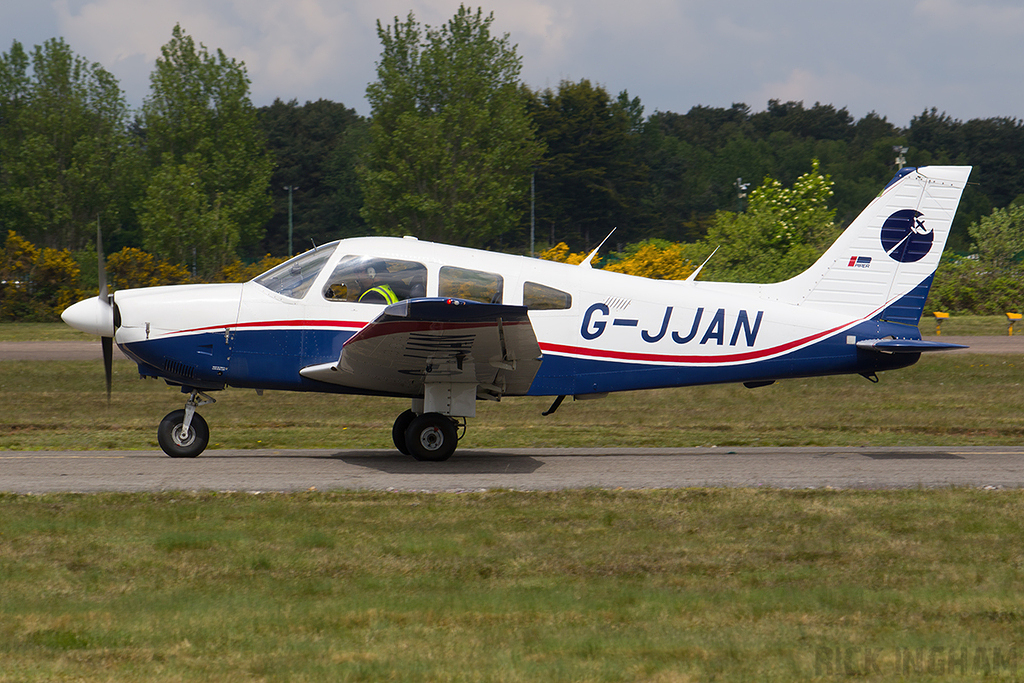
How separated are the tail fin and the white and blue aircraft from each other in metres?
0.02

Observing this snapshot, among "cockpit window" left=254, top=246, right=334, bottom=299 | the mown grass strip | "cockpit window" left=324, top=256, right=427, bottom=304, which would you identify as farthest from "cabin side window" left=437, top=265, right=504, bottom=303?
the mown grass strip

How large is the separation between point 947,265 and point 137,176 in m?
48.8

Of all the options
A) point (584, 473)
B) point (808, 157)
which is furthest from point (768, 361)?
point (808, 157)

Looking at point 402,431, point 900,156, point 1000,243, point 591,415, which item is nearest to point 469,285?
point 402,431

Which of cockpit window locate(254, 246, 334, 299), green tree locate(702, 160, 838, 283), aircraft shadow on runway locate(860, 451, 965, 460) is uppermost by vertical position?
green tree locate(702, 160, 838, 283)

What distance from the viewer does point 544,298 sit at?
37.2 feet

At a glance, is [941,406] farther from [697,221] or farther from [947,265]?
[697,221]

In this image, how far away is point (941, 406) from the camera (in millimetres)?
18266

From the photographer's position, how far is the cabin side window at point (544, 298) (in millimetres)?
11258

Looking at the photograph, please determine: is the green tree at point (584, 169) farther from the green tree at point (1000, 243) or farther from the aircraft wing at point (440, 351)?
the aircraft wing at point (440, 351)

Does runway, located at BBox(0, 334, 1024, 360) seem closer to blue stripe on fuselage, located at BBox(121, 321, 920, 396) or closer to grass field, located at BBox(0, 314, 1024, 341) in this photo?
grass field, located at BBox(0, 314, 1024, 341)

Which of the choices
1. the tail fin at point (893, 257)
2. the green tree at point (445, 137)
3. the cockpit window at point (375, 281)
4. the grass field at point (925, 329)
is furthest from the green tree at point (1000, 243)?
the cockpit window at point (375, 281)

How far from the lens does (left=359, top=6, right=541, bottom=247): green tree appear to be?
5591 centimetres

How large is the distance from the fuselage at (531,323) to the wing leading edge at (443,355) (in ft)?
1.28
